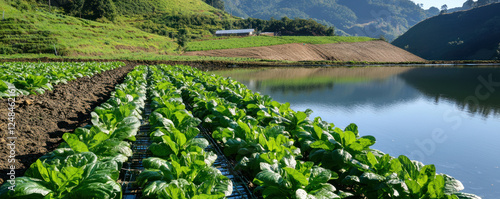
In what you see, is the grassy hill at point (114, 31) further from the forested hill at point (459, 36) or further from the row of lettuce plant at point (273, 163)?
the row of lettuce plant at point (273, 163)

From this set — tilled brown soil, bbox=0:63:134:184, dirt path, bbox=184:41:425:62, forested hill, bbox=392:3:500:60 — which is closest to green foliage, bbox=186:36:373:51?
dirt path, bbox=184:41:425:62

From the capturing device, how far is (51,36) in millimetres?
36406

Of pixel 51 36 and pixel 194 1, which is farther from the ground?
pixel 194 1

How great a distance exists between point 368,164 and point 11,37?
4613 cm

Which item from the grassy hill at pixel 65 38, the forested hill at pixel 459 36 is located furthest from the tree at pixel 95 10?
the forested hill at pixel 459 36

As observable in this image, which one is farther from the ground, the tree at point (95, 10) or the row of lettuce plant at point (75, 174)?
the tree at point (95, 10)

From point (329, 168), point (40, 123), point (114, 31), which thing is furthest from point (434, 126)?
point (114, 31)

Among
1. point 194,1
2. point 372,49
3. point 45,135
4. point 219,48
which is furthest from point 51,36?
point 194,1

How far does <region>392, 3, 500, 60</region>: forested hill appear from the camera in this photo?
6669 centimetres

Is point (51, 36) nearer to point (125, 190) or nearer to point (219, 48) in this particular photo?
point (219, 48)

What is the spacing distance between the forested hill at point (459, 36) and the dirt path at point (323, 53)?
23.9 m

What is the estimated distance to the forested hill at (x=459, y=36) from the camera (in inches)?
2625

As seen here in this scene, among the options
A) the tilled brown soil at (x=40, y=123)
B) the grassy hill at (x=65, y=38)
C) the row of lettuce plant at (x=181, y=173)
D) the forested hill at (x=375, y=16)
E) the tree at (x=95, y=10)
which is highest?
the forested hill at (x=375, y=16)

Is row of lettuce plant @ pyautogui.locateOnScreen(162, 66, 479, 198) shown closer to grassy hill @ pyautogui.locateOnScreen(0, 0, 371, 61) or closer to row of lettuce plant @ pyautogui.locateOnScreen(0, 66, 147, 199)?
row of lettuce plant @ pyautogui.locateOnScreen(0, 66, 147, 199)
